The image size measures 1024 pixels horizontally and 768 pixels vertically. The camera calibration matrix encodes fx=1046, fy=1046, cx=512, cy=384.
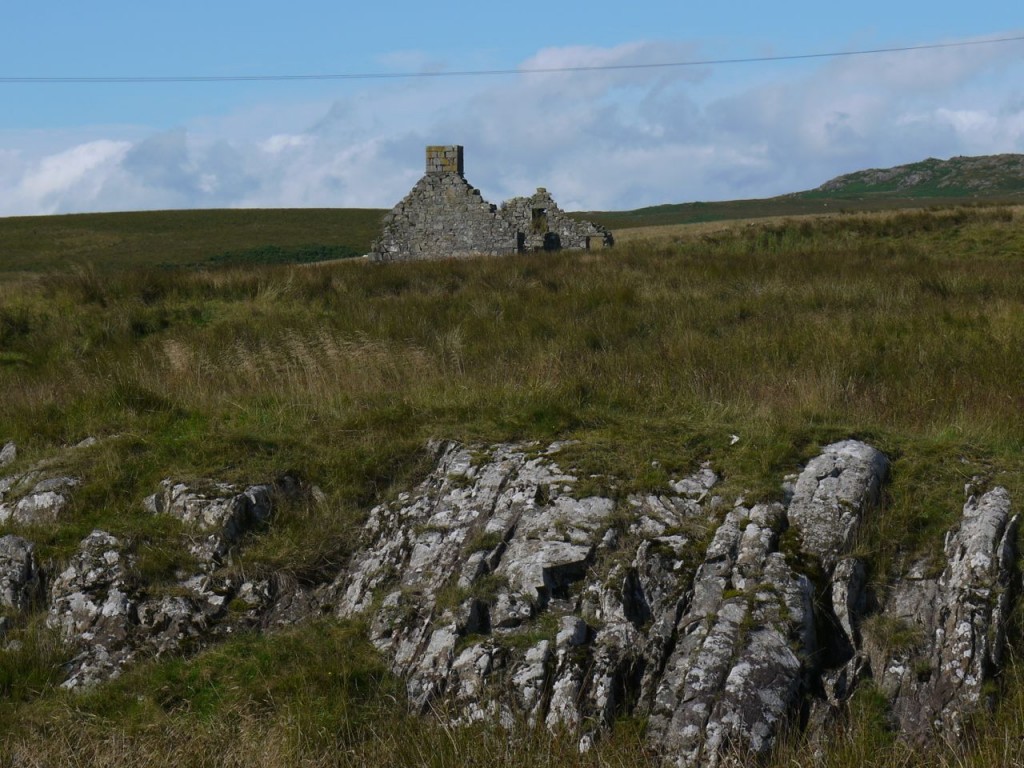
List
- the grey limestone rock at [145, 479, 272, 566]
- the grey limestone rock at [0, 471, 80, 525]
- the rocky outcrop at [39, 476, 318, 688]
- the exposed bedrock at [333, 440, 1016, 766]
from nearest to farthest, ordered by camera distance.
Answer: the exposed bedrock at [333, 440, 1016, 766] < the rocky outcrop at [39, 476, 318, 688] < the grey limestone rock at [145, 479, 272, 566] < the grey limestone rock at [0, 471, 80, 525]

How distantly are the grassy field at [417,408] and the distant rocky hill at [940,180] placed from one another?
90590 mm

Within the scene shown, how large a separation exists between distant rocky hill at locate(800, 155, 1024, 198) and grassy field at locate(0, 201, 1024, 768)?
90.6 meters

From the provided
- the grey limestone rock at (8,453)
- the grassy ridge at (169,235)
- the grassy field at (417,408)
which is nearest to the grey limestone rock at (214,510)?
the grassy field at (417,408)

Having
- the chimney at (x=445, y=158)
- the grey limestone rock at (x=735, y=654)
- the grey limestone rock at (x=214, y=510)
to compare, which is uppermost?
the chimney at (x=445, y=158)

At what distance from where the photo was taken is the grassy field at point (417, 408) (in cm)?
485

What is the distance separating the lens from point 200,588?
20.1 feet

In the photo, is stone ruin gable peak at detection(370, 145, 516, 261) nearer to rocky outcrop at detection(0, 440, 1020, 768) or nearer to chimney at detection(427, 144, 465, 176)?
chimney at detection(427, 144, 465, 176)

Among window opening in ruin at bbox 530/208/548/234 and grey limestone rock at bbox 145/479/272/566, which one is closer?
grey limestone rock at bbox 145/479/272/566

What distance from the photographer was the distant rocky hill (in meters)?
101

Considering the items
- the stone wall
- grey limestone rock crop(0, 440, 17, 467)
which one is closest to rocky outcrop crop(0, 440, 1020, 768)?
grey limestone rock crop(0, 440, 17, 467)

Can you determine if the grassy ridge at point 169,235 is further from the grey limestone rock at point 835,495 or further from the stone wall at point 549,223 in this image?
the grey limestone rock at point 835,495

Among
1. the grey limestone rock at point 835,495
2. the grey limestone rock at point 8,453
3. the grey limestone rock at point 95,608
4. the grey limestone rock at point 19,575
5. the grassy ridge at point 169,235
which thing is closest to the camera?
the grey limestone rock at point 835,495

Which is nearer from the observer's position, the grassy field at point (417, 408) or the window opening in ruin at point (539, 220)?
the grassy field at point (417, 408)

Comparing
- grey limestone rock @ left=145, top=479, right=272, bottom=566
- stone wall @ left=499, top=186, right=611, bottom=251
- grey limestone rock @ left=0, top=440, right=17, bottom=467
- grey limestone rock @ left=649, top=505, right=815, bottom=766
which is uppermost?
stone wall @ left=499, top=186, right=611, bottom=251
